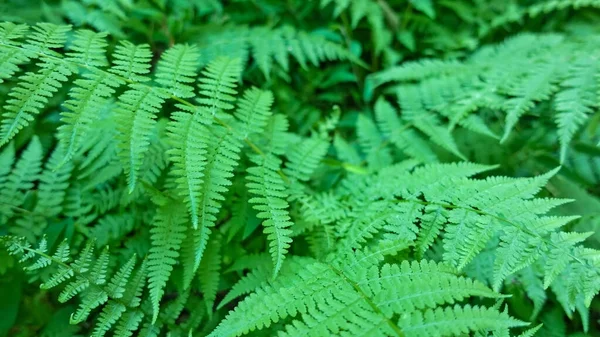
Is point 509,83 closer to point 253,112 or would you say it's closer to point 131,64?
point 253,112

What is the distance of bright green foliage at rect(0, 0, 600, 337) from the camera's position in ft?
4.95

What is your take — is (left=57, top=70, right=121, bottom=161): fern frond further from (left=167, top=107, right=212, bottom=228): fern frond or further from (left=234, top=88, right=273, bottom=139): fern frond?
(left=234, top=88, right=273, bottom=139): fern frond

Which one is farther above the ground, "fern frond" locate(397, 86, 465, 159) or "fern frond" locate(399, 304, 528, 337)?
"fern frond" locate(397, 86, 465, 159)

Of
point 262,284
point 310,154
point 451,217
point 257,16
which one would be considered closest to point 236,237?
point 262,284

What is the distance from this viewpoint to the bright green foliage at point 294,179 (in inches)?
59.4

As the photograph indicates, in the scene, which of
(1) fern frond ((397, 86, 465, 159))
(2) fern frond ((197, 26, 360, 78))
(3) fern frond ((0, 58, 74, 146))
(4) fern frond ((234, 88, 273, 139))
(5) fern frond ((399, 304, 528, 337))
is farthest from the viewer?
(2) fern frond ((197, 26, 360, 78))

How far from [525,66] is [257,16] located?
5.52 feet

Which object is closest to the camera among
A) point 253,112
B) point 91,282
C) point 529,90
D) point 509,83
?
point 91,282

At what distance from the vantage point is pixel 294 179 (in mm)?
1997

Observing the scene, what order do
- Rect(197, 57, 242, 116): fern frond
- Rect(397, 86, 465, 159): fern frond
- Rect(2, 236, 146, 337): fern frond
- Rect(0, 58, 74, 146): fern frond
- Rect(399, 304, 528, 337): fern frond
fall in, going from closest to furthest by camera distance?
Rect(399, 304, 528, 337): fern frond
Rect(0, 58, 74, 146): fern frond
Rect(2, 236, 146, 337): fern frond
Rect(197, 57, 242, 116): fern frond
Rect(397, 86, 465, 159): fern frond

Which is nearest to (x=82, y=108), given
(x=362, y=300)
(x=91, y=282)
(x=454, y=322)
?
(x=91, y=282)

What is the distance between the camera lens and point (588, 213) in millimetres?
2074

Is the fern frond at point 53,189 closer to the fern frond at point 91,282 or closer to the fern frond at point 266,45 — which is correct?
the fern frond at point 91,282

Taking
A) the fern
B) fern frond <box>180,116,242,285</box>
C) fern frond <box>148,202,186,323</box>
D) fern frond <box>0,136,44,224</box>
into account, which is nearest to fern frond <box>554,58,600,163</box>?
the fern
